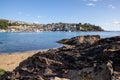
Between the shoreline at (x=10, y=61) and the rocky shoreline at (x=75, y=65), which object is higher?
the rocky shoreline at (x=75, y=65)

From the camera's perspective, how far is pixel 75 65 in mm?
14625

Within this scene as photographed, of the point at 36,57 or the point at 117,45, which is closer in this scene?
the point at 117,45

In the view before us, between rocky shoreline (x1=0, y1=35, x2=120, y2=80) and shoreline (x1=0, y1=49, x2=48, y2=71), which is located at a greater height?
rocky shoreline (x1=0, y1=35, x2=120, y2=80)

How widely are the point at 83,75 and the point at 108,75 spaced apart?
4.38 ft

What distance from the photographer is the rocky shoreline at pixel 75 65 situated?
43.1ft

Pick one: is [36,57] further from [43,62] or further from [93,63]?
[93,63]

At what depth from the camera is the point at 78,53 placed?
15773 millimetres

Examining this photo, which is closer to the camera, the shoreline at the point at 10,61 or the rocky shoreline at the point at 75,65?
Result: the rocky shoreline at the point at 75,65

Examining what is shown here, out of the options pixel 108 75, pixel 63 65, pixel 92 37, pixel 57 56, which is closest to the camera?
pixel 108 75

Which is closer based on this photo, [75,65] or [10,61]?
[75,65]

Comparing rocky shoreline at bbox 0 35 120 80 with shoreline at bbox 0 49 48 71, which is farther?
shoreline at bbox 0 49 48 71

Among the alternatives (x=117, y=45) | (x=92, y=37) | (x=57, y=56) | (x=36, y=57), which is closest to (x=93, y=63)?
(x=117, y=45)

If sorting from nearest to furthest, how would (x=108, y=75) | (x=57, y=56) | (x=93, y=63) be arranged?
(x=108, y=75) → (x=93, y=63) → (x=57, y=56)

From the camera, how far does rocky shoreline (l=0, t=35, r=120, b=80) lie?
1315cm
